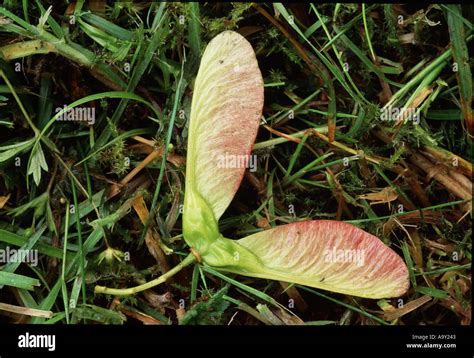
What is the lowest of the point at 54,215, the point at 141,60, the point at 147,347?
the point at 147,347

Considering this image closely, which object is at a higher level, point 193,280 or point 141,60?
point 141,60

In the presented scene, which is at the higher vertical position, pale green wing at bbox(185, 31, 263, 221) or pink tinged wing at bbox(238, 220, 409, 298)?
pale green wing at bbox(185, 31, 263, 221)

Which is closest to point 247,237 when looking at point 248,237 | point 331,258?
point 248,237

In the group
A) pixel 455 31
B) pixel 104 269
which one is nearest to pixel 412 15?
pixel 455 31

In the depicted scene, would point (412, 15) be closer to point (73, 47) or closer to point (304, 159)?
point (304, 159)

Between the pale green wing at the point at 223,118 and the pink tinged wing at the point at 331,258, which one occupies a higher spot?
the pale green wing at the point at 223,118

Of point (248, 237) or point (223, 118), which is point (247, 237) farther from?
point (223, 118)
